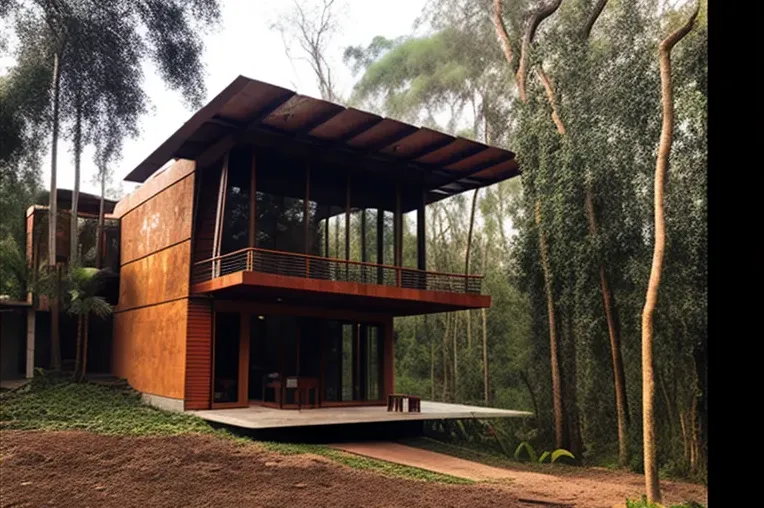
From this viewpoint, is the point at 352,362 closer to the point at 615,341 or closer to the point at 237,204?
the point at 237,204

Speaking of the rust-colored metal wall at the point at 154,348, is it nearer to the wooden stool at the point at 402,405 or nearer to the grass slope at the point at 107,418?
the grass slope at the point at 107,418

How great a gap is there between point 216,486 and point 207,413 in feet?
13.2

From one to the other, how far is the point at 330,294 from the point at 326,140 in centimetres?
314

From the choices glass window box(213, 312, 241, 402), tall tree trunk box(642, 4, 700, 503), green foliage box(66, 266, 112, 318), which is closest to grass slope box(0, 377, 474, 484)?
glass window box(213, 312, 241, 402)

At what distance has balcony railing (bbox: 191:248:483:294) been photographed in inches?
450

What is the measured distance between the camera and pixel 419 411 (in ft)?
42.1

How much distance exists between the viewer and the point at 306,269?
11.6 meters

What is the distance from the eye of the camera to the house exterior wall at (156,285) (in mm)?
12555

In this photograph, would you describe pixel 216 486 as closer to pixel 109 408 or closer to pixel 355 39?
pixel 109 408

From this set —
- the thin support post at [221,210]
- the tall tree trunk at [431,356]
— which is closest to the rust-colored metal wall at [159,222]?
the thin support post at [221,210]

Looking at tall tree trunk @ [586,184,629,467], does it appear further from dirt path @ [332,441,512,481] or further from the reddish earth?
dirt path @ [332,441,512,481]

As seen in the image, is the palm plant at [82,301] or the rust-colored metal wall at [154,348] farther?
the palm plant at [82,301]

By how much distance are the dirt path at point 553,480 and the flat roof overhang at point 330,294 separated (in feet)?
8.70
